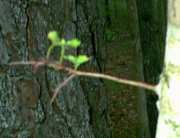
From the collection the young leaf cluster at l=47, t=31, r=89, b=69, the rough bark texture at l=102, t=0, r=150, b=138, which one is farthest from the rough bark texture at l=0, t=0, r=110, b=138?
the young leaf cluster at l=47, t=31, r=89, b=69

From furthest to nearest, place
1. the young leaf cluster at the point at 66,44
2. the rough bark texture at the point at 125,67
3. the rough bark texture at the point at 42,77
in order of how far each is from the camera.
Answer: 1. the rough bark texture at the point at 125,67
2. the rough bark texture at the point at 42,77
3. the young leaf cluster at the point at 66,44

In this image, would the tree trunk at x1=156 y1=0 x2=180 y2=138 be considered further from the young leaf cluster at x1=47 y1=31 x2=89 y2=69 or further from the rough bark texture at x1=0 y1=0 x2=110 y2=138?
the rough bark texture at x1=0 y1=0 x2=110 y2=138

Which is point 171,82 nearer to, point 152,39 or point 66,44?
point 66,44

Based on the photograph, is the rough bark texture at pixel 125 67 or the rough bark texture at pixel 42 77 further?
the rough bark texture at pixel 125 67

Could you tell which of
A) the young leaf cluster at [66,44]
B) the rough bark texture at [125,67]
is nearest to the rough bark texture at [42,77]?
the rough bark texture at [125,67]

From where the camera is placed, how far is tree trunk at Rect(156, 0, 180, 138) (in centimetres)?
70

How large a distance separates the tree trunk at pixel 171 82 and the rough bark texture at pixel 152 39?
4.84 ft

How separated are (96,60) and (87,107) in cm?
14

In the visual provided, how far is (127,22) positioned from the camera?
180 centimetres

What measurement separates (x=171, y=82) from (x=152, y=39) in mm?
1563

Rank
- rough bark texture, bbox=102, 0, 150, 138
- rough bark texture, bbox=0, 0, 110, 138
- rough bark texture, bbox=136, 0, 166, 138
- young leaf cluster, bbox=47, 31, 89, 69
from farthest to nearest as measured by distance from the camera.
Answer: rough bark texture, bbox=136, 0, 166, 138 < rough bark texture, bbox=102, 0, 150, 138 < rough bark texture, bbox=0, 0, 110, 138 < young leaf cluster, bbox=47, 31, 89, 69

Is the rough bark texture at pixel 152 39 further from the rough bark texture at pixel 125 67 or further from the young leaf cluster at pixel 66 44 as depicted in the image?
the young leaf cluster at pixel 66 44

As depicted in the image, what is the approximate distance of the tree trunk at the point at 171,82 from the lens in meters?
0.70

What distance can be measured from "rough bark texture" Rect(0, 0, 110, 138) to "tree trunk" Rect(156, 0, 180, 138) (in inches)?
26.6
